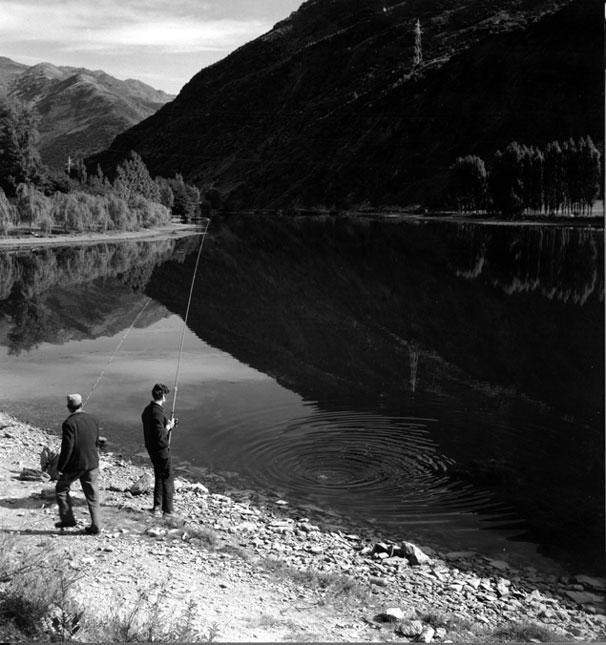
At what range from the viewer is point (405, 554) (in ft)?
40.3

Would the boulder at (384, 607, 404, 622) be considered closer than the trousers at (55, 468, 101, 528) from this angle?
Yes

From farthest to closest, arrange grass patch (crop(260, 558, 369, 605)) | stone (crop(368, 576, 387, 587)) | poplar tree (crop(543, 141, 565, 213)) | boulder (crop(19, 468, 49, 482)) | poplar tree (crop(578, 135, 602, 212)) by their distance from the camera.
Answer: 1. poplar tree (crop(543, 141, 565, 213))
2. poplar tree (crop(578, 135, 602, 212))
3. boulder (crop(19, 468, 49, 482))
4. stone (crop(368, 576, 387, 587))
5. grass patch (crop(260, 558, 369, 605))

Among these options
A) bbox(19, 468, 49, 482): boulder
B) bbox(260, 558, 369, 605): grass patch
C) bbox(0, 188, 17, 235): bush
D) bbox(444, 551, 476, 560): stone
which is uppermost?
bbox(0, 188, 17, 235): bush

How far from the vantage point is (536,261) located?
63719 mm

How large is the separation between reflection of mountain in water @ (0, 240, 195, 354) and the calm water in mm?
224

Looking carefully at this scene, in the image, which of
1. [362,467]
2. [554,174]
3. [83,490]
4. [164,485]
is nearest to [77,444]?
[83,490]

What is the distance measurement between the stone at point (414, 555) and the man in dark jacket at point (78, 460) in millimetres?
4682

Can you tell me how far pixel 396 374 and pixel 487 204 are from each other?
113m

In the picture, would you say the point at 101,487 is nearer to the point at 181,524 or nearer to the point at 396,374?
the point at 181,524

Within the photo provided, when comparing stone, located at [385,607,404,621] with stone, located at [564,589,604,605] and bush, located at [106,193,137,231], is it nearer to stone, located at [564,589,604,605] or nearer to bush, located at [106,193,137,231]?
stone, located at [564,589,604,605]

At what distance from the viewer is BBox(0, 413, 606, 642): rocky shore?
962 cm

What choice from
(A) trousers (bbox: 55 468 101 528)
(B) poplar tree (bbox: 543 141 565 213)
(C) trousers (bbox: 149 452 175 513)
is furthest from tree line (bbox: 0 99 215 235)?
(A) trousers (bbox: 55 468 101 528)

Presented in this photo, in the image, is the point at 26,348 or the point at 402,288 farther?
the point at 402,288

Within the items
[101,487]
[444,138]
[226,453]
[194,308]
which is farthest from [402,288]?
[444,138]
